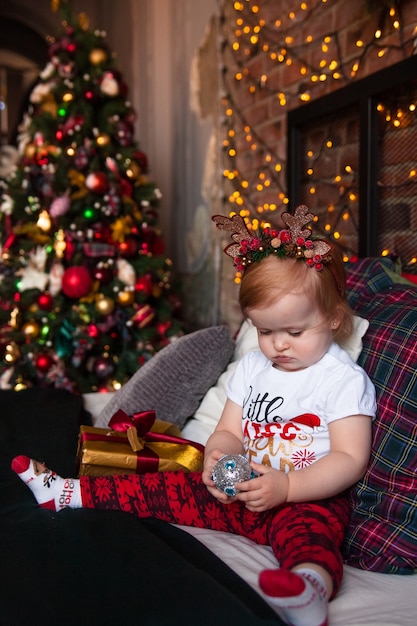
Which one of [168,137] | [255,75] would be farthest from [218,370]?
[168,137]

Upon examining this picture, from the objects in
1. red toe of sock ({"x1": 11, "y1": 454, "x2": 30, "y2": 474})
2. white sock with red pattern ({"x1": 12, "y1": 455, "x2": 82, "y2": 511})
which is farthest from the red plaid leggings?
red toe of sock ({"x1": 11, "y1": 454, "x2": 30, "y2": 474})

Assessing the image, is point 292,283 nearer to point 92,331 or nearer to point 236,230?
point 236,230

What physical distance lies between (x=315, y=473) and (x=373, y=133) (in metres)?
1.17

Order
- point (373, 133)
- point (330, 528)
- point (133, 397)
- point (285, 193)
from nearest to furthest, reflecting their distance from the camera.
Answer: point (330, 528)
point (133, 397)
point (373, 133)
point (285, 193)

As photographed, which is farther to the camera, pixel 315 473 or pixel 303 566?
pixel 315 473

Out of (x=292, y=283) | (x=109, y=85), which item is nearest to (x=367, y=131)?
(x=292, y=283)

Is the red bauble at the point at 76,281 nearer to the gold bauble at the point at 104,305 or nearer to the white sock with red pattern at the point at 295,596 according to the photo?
the gold bauble at the point at 104,305

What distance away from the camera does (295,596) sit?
91 centimetres

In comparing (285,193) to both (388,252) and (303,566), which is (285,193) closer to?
(388,252)

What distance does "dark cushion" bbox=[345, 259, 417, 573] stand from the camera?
3.94 ft

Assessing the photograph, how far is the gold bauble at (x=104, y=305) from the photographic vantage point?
2893 mm

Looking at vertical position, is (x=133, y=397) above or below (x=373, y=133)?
below

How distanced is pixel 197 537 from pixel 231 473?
0.61 feet

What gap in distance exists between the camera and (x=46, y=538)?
1.17 m
